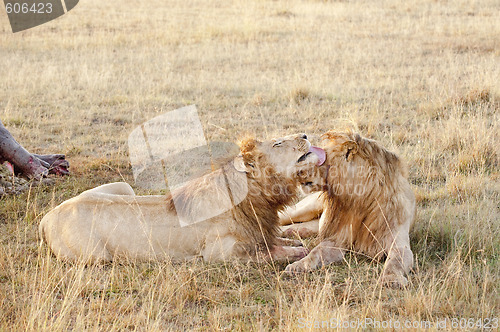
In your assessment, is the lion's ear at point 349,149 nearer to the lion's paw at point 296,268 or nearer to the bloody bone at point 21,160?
the lion's paw at point 296,268

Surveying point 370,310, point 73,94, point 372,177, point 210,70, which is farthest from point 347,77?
point 370,310

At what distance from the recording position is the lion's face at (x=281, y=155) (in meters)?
4.50

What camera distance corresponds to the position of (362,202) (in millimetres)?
4629

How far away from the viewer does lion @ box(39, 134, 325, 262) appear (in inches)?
183

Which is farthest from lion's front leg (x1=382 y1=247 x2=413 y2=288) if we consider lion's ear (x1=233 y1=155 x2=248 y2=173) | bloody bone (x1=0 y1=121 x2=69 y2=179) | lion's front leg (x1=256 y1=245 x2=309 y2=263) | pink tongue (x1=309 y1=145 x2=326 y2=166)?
bloody bone (x1=0 y1=121 x2=69 y2=179)

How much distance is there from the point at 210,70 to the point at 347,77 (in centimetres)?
274

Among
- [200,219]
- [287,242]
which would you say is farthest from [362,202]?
[200,219]

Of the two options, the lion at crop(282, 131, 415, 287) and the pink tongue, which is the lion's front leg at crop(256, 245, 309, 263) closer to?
the lion at crop(282, 131, 415, 287)

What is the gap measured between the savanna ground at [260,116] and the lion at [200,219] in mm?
152

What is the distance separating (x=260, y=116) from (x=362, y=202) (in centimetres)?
471

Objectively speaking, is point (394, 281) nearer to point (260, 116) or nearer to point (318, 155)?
point (318, 155)

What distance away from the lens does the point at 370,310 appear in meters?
3.83

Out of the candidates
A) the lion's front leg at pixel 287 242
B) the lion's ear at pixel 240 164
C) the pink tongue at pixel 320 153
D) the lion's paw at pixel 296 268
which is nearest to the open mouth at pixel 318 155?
the pink tongue at pixel 320 153

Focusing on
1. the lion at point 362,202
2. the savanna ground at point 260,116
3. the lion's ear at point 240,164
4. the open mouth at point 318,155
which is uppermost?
the open mouth at point 318,155
